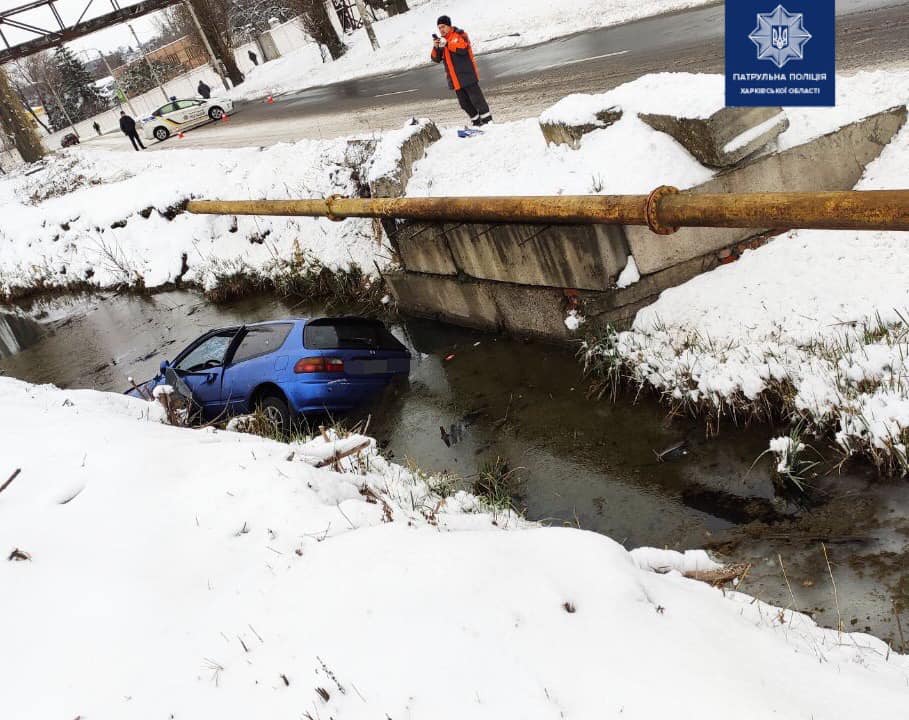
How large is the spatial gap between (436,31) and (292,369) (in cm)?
2373

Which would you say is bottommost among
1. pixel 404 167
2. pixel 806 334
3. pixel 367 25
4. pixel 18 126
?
pixel 806 334

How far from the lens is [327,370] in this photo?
8180 millimetres

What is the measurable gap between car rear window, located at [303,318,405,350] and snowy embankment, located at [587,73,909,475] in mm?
2665

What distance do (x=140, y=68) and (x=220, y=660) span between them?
220ft

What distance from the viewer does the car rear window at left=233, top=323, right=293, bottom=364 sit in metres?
8.45

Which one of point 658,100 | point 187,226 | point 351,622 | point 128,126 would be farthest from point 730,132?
point 128,126

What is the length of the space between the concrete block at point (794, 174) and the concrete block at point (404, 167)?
4.07 m

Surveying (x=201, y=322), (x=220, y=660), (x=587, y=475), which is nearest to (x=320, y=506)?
(x=220, y=660)

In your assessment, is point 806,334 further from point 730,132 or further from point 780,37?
point 780,37

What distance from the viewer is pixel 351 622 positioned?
326 centimetres

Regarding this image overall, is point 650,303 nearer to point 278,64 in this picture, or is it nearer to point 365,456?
point 365,456

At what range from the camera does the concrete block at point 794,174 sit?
24.0 ft

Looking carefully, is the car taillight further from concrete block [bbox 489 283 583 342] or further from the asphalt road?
the asphalt road

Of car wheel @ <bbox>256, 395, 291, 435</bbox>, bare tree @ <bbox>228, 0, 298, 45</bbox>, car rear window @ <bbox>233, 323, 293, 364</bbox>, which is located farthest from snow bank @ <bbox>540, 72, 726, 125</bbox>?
bare tree @ <bbox>228, 0, 298, 45</bbox>
